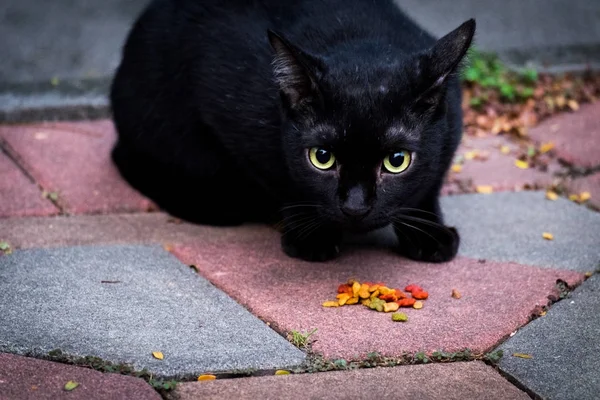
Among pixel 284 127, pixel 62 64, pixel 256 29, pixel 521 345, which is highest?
pixel 256 29

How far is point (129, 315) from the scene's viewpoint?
85.2 inches

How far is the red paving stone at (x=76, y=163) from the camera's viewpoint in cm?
301

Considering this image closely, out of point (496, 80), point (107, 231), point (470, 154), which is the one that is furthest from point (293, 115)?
point (496, 80)

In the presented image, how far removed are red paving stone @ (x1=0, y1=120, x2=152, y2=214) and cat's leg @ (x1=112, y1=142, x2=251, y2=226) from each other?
0.21ft

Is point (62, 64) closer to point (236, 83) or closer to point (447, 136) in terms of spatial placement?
point (236, 83)

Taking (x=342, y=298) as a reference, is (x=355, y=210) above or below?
above

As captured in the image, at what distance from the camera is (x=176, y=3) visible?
304cm

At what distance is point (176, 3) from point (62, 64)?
1.40 meters

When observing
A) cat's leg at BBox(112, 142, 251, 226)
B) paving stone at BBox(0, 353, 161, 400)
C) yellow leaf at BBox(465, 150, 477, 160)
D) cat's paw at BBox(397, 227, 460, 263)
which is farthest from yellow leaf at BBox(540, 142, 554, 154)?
paving stone at BBox(0, 353, 161, 400)

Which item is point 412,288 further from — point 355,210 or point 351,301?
point 355,210

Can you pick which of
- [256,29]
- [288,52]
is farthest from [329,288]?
[256,29]

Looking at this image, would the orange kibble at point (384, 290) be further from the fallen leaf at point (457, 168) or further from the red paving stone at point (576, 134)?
the red paving stone at point (576, 134)

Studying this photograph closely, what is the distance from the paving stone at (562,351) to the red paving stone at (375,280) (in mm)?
68

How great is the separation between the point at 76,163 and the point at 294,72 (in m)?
1.31
